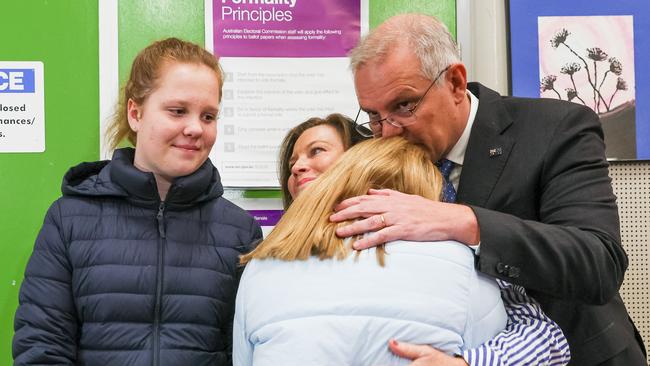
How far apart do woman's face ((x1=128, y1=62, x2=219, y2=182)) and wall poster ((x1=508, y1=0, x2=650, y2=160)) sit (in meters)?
1.08

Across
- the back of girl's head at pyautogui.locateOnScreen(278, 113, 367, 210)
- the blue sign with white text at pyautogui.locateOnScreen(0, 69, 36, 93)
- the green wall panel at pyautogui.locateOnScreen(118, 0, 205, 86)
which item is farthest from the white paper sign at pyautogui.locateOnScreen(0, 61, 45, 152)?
the back of girl's head at pyautogui.locateOnScreen(278, 113, 367, 210)

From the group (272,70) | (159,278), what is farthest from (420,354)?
(272,70)

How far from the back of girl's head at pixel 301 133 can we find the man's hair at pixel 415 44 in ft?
1.44

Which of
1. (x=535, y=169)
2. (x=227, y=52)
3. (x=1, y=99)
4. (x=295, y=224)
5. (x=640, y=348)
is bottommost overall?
(x=640, y=348)

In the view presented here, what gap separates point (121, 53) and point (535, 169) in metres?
1.40

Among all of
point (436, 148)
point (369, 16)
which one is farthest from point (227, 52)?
point (436, 148)

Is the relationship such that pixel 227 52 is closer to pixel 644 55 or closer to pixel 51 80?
pixel 51 80

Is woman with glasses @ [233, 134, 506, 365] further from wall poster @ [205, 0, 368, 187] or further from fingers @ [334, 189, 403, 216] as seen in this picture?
wall poster @ [205, 0, 368, 187]

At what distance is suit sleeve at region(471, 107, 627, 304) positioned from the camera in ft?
3.82

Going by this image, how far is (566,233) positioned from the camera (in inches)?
47.0

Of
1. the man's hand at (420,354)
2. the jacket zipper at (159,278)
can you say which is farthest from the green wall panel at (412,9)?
the man's hand at (420,354)

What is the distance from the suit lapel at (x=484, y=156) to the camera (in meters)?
1.39

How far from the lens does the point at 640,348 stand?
1424 mm

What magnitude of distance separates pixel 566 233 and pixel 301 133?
0.93m
